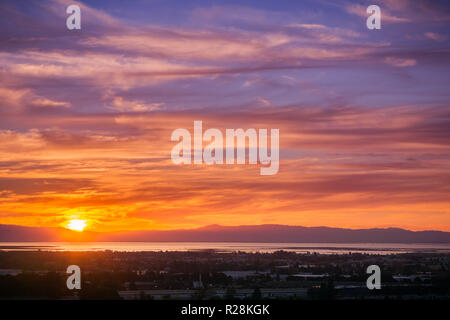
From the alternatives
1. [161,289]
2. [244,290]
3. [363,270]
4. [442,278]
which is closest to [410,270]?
[363,270]

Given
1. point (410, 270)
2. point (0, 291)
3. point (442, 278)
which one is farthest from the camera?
point (410, 270)

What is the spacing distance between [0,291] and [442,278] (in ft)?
123

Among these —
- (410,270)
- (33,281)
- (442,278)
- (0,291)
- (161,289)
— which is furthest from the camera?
(410,270)

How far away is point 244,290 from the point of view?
159 feet

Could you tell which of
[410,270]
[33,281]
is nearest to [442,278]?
[410,270]

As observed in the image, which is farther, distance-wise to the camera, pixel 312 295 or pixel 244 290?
pixel 244 290
